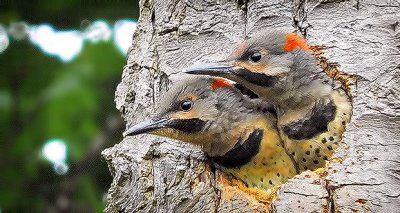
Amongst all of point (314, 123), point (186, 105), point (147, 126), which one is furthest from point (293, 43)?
point (147, 126)

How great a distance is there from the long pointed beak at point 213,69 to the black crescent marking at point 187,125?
1.06ft

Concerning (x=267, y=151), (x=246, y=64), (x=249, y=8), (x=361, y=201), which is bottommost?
(x=361, y=201)

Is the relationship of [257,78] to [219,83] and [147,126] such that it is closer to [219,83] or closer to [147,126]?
[219,83]

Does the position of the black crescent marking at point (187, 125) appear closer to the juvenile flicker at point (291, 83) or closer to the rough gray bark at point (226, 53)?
the rough gray bark at point (226, 53)

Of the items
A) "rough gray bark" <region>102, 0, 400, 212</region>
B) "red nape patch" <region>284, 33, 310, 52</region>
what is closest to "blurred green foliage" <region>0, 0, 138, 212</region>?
"rough gray bark" <region>102, 0, 400, 212</region>

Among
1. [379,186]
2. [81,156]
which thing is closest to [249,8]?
[379,186]

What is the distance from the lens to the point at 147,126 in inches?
233

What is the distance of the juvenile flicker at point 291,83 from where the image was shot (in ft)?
19.2

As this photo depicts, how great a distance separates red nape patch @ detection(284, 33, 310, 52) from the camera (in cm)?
597

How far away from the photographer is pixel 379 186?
5.27 m

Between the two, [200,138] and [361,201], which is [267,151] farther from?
[361,201]

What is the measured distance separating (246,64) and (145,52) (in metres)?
0.91

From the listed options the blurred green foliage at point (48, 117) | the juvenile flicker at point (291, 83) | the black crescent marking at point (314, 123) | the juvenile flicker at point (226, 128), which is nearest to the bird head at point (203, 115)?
the juvenile flicker at point (226, 128)

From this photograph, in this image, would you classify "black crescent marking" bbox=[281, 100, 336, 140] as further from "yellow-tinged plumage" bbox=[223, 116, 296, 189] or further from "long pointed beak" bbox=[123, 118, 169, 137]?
"long pointed beak" bbox=[123, 118, 169, 137]
